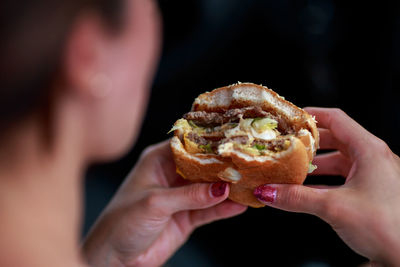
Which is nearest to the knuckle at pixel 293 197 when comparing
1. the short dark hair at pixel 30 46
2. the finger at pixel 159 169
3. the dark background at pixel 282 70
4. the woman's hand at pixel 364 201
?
the woman's hand at pixel 364 201

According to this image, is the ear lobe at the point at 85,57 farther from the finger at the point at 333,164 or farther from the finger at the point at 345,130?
the finger at the point at 333,164

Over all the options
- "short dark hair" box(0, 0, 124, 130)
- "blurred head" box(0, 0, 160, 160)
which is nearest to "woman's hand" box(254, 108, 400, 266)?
"blurred head" box(0, 0, 160, 160)

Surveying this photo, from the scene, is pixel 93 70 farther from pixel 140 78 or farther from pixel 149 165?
pixel 149 165

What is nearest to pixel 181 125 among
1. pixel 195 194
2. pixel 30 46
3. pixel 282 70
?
pixel 195 194

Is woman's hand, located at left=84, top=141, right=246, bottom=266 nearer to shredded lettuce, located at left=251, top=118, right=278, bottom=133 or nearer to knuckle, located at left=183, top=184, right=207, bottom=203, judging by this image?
knuckle, located at left=183, top=184, right=207, bottom=203

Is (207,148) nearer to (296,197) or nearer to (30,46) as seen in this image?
(296,197)

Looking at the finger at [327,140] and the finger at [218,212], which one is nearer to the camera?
the finger at [327,140]
